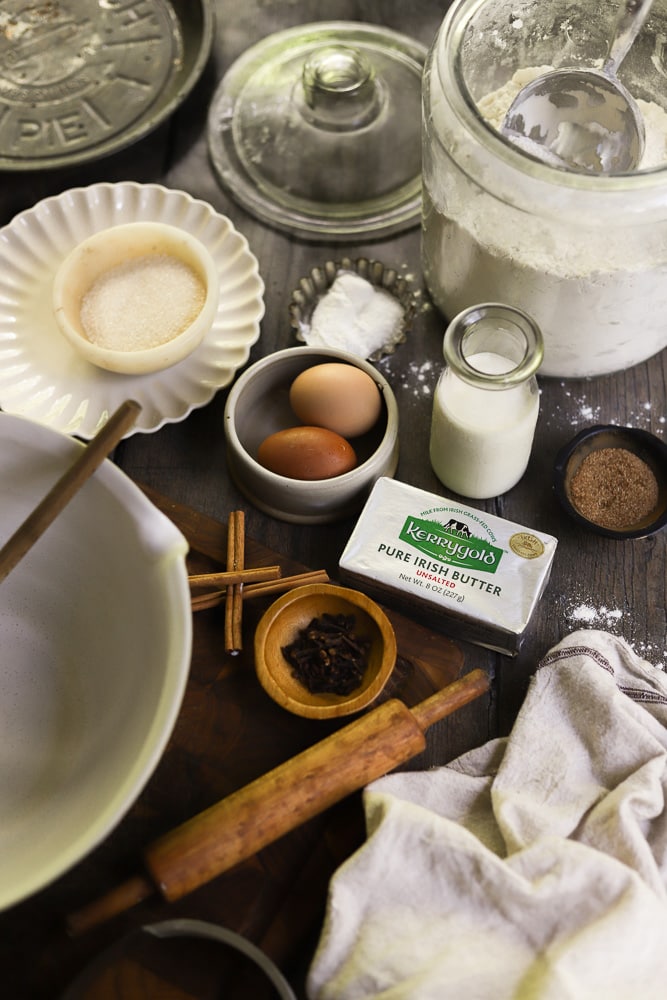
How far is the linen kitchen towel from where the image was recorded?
2.56 feet

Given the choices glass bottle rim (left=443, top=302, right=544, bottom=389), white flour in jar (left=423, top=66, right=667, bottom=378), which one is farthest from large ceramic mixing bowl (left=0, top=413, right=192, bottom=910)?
white flour in jar (left=423, top=66, right=667, bottom=378)

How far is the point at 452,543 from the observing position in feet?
3.34

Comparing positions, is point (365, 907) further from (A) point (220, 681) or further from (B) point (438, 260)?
(B) point (438, 260)

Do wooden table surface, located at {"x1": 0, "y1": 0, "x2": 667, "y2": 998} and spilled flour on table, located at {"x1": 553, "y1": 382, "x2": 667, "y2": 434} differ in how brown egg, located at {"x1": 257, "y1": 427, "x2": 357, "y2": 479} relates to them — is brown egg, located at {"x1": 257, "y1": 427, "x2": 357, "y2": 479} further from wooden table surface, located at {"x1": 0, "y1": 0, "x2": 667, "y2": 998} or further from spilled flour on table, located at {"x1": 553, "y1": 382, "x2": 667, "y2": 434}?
spilled flour on table, located at {"x1": 553, "y1": 382, "x2": 667, "y2": 434}

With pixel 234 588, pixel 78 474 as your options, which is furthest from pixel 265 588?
pixel 78 474

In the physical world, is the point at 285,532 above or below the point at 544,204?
below

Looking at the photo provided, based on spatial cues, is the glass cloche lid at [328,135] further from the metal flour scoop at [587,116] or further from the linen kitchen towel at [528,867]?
the linen kitchen towel at [528,867]

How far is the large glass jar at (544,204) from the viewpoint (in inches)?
37.0

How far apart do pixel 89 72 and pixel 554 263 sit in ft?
2.50

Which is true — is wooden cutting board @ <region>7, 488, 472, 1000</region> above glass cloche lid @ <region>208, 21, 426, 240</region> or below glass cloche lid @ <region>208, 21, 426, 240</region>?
below

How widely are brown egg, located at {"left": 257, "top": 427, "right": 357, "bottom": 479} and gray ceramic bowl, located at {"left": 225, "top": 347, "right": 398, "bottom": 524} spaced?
12 mm

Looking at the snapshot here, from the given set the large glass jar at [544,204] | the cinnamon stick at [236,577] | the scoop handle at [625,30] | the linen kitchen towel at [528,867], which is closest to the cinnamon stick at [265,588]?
the cinnamon stick at [236,577]

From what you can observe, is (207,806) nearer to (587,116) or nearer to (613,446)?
(613,446)

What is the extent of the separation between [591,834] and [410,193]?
841mm
